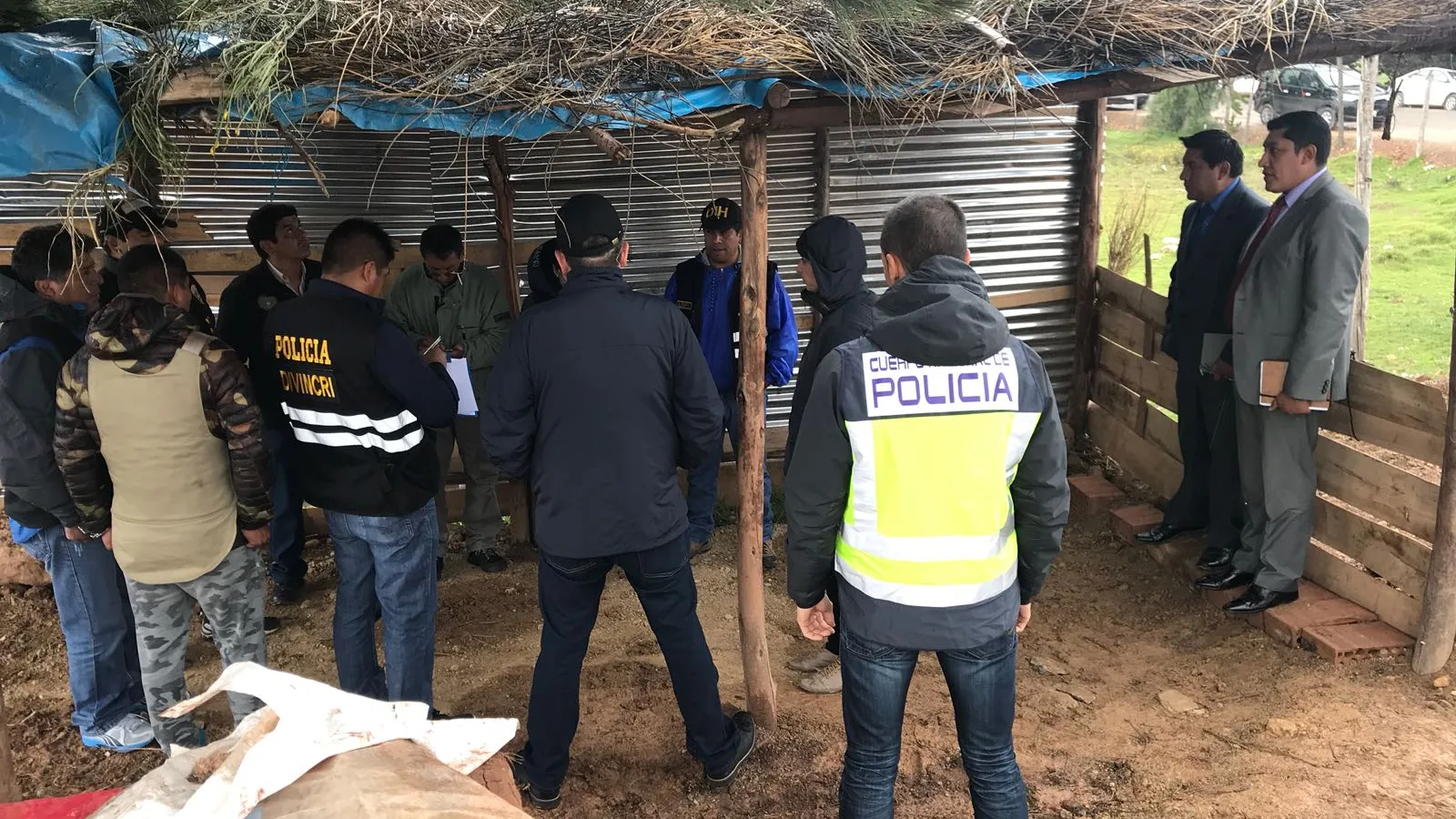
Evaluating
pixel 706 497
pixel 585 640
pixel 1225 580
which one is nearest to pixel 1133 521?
pixel 1225 580

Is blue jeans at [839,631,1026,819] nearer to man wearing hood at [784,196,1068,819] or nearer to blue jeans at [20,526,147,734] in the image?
man wearing hood at [784,196,1068,819]

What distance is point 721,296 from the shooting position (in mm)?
5391

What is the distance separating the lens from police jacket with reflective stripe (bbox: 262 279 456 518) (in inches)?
138

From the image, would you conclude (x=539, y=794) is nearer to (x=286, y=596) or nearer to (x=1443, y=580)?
(x=286, y=596)

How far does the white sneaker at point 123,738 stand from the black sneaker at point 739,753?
243 centimetres

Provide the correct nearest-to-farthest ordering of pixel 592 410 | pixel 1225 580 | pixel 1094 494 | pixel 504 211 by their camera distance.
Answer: pixel 592 410, pixel 1225 580, pixel 504 211, pixel 1094 494

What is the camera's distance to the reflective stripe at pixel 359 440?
3.62 meters

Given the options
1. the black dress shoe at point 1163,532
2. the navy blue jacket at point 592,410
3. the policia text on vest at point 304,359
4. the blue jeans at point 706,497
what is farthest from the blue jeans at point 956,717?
the black dress shoe at point 1163,532

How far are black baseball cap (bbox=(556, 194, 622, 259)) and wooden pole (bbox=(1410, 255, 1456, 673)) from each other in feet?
11.8

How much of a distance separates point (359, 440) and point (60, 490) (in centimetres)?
123

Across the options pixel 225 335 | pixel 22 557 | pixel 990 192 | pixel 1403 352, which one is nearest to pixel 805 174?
pixel 990 192

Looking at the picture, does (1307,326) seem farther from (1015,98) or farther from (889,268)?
(889,268)

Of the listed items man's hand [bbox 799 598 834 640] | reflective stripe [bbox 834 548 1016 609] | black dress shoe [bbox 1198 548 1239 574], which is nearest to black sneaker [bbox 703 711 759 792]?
man's hand [bbox 799 598 834 640]

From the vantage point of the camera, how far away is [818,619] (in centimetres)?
302
